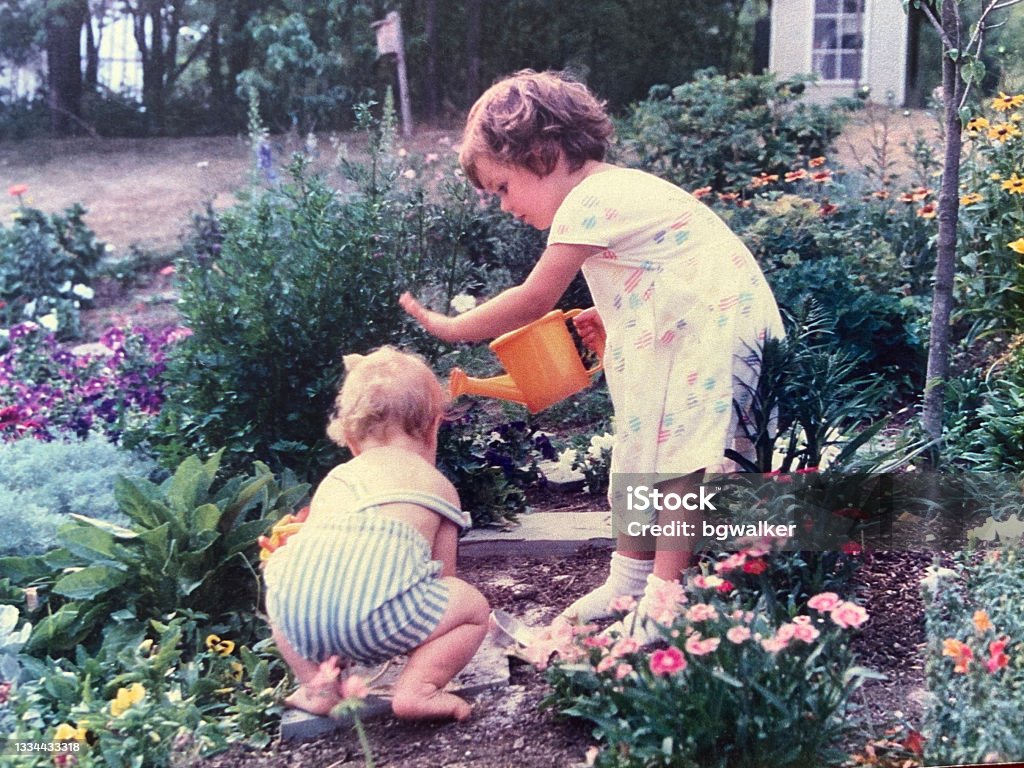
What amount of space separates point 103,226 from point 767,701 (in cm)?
189

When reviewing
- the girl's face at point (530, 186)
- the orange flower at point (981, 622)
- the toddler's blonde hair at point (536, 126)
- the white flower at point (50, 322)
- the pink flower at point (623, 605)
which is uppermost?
the toddler's blonde hair at point (536, 126)

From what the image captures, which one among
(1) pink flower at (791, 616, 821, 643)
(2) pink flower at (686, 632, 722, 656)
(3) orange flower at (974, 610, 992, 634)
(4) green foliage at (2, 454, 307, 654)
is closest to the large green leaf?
(4) green foliage at (2, 454, 307, 654)

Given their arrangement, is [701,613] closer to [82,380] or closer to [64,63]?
[64,63]

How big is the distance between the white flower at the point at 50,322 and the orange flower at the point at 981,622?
274cm

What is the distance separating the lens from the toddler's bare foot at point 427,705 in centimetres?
180

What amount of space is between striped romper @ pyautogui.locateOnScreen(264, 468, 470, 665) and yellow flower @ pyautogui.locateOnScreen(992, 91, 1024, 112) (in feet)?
4.94

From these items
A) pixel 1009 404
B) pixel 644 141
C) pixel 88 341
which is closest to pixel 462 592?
pixel 644 141

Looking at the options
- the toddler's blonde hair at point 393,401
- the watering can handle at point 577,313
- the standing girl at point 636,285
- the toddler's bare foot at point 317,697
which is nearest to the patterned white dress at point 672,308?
the standing girl at point 636,285

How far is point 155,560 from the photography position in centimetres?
205

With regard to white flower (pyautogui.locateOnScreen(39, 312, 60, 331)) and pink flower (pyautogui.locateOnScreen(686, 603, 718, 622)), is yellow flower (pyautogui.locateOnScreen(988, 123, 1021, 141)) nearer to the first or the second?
pink flower (pyautogui.locateOnScreen(686, 603, 718, 622))

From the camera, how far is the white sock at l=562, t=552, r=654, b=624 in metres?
2.12

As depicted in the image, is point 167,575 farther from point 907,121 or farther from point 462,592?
point 907,121

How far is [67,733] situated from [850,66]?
6.14 ft

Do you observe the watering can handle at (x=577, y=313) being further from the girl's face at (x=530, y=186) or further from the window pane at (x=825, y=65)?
the window pane at (x=825, y=65)
